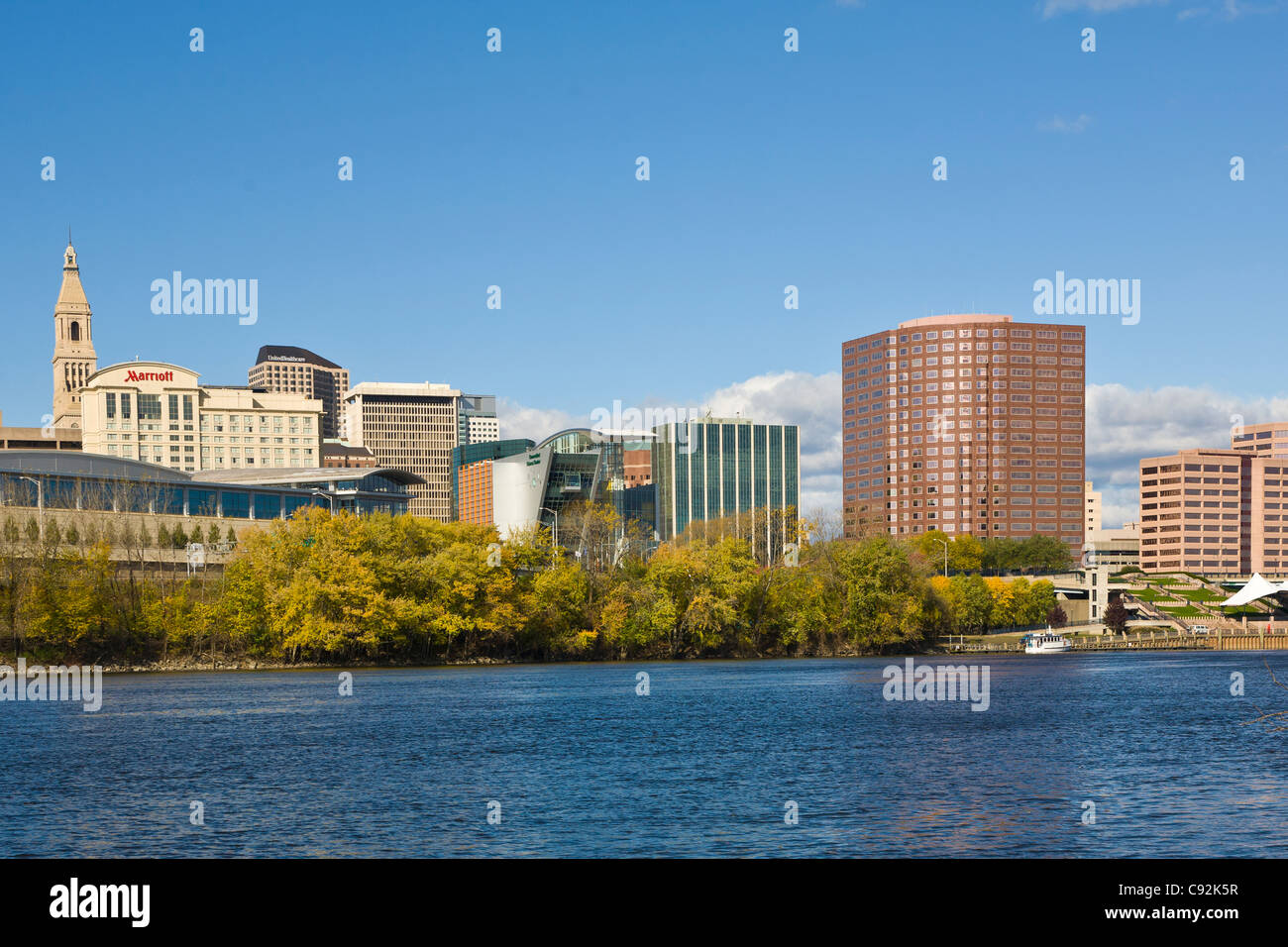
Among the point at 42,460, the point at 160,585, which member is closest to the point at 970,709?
the point at 160,585

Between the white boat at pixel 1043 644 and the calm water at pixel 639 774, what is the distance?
7733cm

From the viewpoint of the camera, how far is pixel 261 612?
373 feet

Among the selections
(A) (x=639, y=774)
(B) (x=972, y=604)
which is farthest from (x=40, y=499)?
(B) (x=972, y=604)

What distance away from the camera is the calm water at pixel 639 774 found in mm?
34438

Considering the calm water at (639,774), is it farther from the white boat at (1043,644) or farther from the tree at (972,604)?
the tree at (972,604)

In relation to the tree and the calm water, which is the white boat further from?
the calm water

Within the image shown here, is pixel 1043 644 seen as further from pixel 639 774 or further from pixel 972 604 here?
pixel 639 774

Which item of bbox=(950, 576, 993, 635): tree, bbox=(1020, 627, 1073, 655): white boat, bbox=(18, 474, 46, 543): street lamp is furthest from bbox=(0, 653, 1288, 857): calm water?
bbox=(950, 576, 993, 635): tree

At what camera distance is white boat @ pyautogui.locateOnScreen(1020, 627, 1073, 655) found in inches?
6348

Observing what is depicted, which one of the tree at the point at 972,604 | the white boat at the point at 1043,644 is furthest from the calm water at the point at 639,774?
the tree at the point at 972,604

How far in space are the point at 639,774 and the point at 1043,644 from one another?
128m

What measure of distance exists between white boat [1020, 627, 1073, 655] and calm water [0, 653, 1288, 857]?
7733cm
